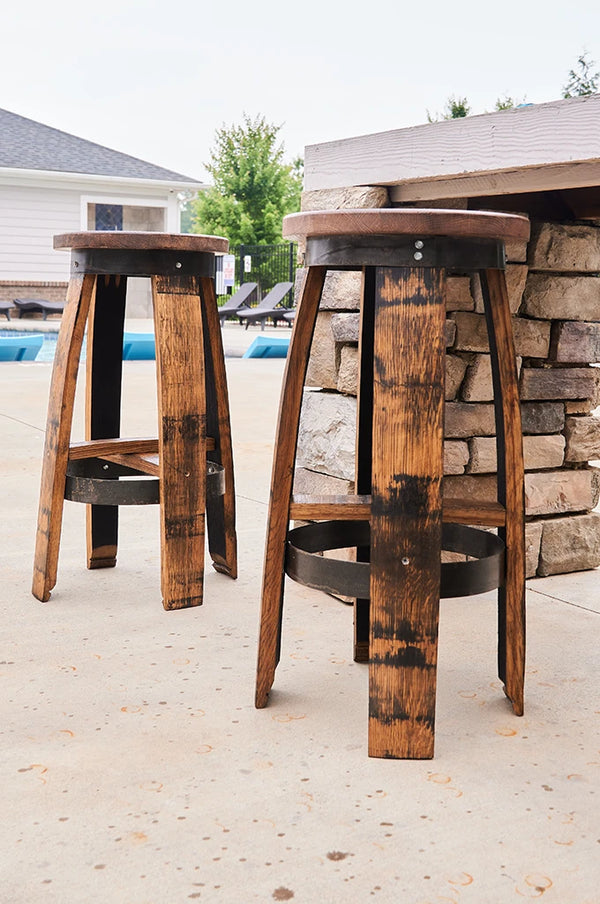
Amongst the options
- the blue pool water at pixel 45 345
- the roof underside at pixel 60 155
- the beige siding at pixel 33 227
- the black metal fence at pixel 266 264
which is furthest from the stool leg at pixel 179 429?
the black metal fence at pixel 266 264

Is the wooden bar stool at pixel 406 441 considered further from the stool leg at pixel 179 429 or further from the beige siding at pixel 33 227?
the beige siding at pixel 33 227

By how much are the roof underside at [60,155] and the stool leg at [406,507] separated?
2172 cm

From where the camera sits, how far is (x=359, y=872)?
1582 millimetres

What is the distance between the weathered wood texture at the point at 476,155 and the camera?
2.39m

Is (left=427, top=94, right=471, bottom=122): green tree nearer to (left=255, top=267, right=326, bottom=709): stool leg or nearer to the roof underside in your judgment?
the roof underside

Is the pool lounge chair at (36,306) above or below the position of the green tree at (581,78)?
below

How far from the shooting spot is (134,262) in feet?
9.26

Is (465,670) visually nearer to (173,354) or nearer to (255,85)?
(173,354)

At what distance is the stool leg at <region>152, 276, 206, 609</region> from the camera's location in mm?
2865

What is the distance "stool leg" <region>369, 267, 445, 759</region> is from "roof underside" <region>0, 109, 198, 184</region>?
71.3 feet

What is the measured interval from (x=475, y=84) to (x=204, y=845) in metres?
45.8

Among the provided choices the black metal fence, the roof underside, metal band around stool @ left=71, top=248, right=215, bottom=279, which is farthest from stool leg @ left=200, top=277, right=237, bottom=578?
the black metal fence

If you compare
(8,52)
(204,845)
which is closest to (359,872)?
(204,845)

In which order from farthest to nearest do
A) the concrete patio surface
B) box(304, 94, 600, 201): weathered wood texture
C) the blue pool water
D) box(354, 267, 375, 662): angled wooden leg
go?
the blue pool water, box(354, 267, 375, 662): angled wooden leg, box(304, 94, 600, 201): weathered wood texture, the concrete patio surface
